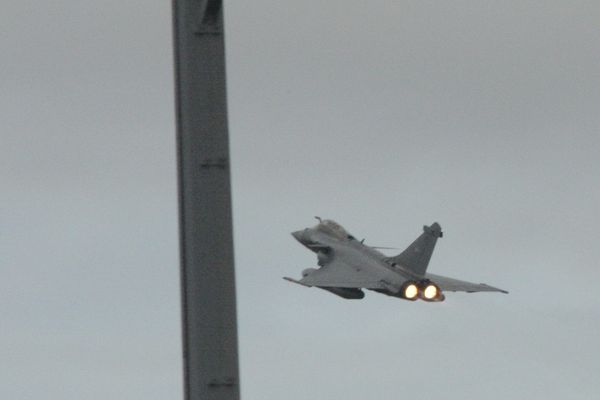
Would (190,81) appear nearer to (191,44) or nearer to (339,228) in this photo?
(191,44)

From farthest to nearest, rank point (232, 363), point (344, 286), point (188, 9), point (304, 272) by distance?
point (304, 272) → point (344, 286) → point (188, 9) → point (232, 363)

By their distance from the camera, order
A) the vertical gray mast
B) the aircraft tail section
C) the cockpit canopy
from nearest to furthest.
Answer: the vertical gray mast → the aircraft tail section → the cockpit canopy

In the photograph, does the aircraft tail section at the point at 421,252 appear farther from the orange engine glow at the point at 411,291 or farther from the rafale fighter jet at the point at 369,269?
the orange engine glow at the point at 411,291

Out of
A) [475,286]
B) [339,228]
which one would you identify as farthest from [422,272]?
[339,228]

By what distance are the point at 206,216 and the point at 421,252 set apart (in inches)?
2275

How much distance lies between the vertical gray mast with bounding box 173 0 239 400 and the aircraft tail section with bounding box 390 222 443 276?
56458mm

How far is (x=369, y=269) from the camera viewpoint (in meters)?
77.1

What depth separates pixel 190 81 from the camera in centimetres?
1836

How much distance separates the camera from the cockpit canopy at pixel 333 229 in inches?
3307

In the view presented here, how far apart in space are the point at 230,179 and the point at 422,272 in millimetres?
57302

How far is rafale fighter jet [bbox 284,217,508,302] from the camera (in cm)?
7050

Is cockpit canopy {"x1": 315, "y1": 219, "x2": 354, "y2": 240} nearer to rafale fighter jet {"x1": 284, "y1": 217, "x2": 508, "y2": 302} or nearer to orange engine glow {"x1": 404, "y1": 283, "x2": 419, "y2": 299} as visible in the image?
rafale fighter jet {"x1": 284, "y1": 217, "x2": 508, "y2": 302}

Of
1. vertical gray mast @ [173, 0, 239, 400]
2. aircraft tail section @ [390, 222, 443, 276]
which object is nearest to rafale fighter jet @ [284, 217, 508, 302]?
aircraft tail section @ [390, 222, 443, 276]

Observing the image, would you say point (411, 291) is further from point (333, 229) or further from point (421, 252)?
point (333, 229)
